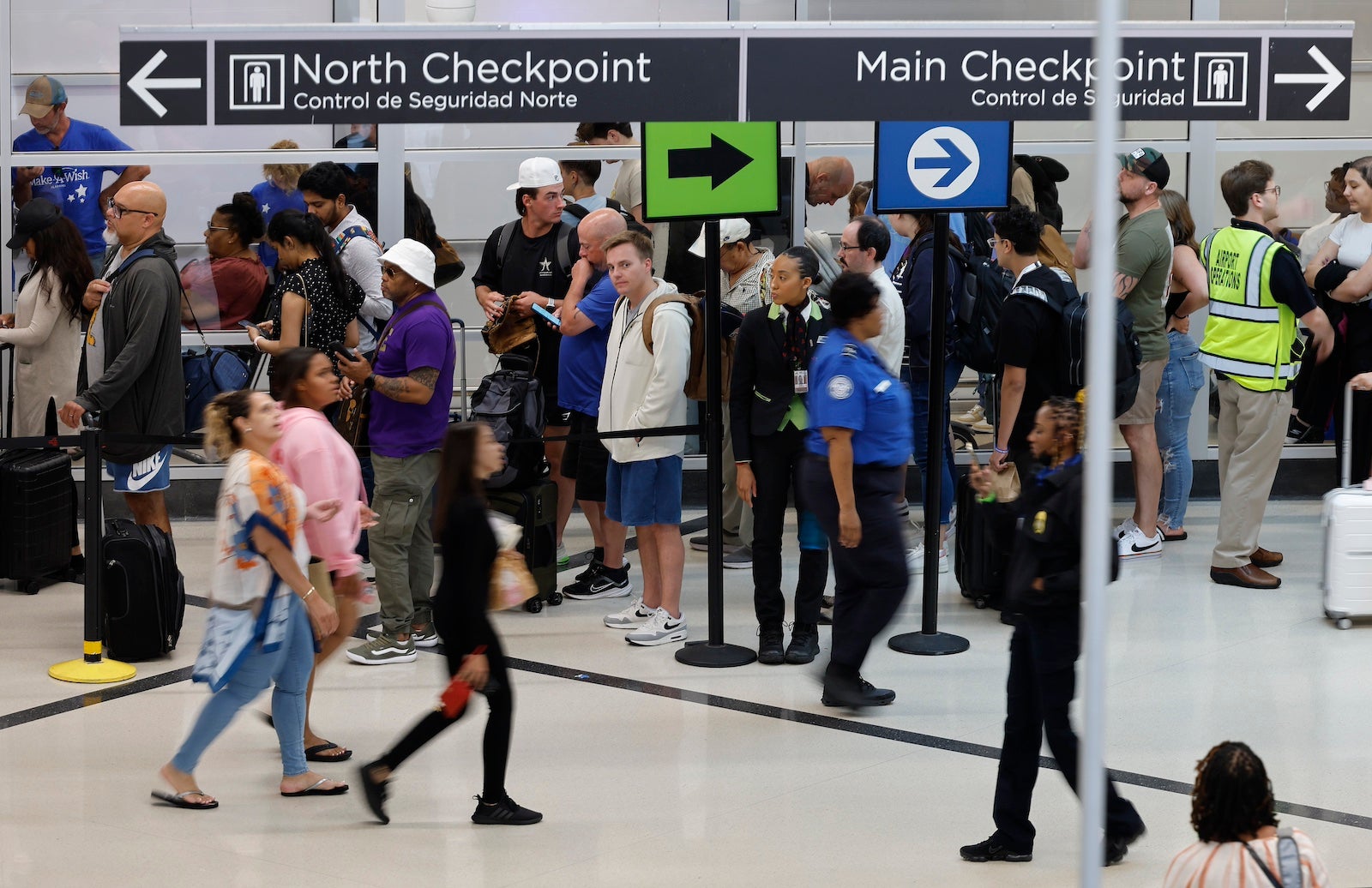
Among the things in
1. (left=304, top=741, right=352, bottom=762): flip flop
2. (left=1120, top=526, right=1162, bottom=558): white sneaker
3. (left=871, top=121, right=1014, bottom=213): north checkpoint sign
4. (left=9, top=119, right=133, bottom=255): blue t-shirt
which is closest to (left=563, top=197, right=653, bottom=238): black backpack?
(left=871, top=121, right=1014, bottom=213): north checkpoint sign

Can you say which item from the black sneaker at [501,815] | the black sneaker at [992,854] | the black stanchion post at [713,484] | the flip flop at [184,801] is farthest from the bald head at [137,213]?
the black sneaker at [992,854]

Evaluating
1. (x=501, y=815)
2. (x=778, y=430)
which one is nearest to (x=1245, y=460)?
(x=778, y=430)

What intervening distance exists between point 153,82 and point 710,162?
2.31 m

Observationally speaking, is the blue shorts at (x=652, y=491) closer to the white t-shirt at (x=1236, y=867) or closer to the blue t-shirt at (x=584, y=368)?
the blue t-shirt at (x=584, y=368)

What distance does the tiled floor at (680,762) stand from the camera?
5.01 m

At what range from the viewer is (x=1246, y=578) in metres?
8.54

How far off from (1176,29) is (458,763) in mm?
3650

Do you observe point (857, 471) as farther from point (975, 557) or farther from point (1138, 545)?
point (1138, 545)

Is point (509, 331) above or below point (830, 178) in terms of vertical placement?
below

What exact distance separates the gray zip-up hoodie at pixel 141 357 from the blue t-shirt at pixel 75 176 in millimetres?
2410

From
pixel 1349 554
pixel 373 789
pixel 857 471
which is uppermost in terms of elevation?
pixel 857 471

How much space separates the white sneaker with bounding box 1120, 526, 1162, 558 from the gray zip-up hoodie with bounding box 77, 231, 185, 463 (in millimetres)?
4974

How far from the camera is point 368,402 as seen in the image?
7625 millimetres

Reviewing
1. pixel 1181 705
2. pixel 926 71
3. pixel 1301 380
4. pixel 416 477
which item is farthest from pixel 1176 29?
pixel 1301 380
